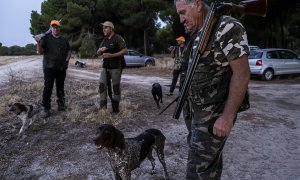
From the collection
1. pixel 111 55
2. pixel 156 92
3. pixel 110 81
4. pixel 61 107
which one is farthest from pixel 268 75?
pixel 111 55

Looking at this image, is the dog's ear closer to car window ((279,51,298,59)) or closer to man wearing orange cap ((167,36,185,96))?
man wearing orange cap ((167,36,185,96))

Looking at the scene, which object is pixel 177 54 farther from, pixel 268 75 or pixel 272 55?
pixel 272 55

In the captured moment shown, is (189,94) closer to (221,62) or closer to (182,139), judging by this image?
(221,62)

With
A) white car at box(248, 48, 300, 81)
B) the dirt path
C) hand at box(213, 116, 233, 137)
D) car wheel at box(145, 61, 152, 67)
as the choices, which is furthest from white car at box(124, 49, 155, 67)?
hand at box(213, 116, 233, 137)

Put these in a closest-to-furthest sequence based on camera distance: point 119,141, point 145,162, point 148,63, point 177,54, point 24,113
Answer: point 119,141
point 145,162
point 24,113
point 177,54
point 148,63

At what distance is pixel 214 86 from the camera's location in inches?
104

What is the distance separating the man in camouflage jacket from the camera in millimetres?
2453

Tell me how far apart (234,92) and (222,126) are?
242 millimetres

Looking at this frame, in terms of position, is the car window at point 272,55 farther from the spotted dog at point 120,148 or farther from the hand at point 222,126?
the hand at point 222,126

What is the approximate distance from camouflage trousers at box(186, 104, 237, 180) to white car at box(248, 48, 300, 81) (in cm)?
1512

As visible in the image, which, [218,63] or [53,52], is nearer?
[218,63]

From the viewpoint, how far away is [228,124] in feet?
8.07

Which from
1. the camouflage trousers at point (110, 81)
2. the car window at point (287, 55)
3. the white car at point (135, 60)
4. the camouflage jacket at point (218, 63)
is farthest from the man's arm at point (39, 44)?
the white car at point (135, 60)

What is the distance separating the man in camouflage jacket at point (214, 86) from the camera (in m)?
2.45
